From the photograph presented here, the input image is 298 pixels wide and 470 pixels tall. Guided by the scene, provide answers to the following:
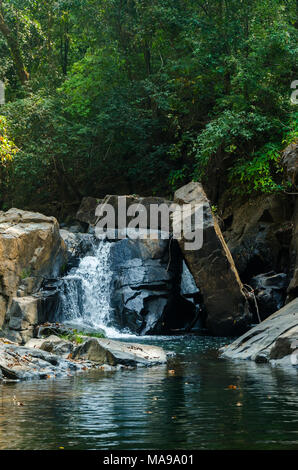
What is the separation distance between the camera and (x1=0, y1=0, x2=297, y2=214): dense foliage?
75.6ft

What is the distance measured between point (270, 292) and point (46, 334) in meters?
7.20

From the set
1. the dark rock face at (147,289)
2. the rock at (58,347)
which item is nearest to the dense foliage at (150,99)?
the dark rock face at (147,289)

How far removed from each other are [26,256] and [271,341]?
8915 millimetres

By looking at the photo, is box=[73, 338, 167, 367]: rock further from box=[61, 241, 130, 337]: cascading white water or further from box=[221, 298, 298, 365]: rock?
box=[61, 241, 130, 337]: cascading white water

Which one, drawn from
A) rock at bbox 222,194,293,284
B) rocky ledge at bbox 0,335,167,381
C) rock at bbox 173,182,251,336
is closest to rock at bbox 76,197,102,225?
rock at bbox 222,194,293,284

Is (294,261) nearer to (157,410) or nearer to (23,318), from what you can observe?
(23,318)

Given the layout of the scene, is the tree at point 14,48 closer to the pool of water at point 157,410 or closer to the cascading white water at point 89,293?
the cascading white water at point 89,293

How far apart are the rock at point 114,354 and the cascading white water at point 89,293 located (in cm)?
595

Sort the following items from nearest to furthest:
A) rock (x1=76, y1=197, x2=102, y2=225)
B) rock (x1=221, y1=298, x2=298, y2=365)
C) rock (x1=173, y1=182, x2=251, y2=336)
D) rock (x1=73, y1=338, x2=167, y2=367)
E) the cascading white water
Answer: rock (x1=221, y1=298, x2=298, y2=365)
rock (x1=73, y1=338, x2=167, y2=367)
rock (x1=173, y1=182, x2=251, y2=336)
the cascading white water
rock (x1=76, y1=197, x2=102, y2=225)

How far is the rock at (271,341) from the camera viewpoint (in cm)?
1164

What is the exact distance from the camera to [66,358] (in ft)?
39.0

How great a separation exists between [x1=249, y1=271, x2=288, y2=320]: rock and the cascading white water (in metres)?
4.51

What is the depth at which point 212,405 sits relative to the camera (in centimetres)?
731
